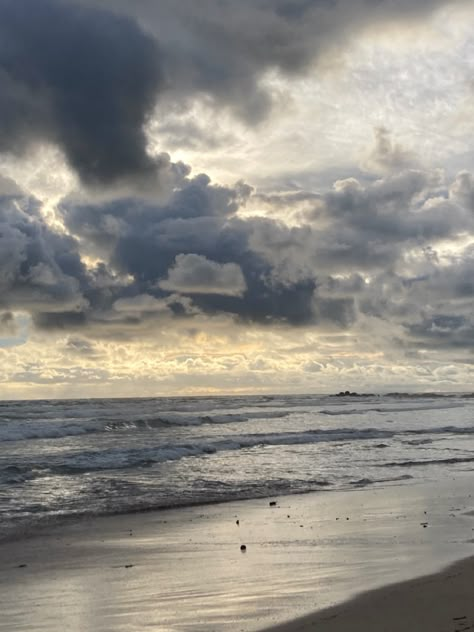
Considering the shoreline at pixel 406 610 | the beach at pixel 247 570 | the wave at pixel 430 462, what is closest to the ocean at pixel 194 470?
the wave at pixel 430 462

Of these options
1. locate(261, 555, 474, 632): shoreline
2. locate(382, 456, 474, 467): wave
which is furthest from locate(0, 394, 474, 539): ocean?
locate(261, 555, 474, 632): shoreline

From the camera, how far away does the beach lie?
7012 millimetres

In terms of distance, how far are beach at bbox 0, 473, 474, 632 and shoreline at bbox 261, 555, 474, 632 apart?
14mm

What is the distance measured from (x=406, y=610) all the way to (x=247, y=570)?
2.62m

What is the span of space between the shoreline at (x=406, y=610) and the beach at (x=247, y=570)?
1cm

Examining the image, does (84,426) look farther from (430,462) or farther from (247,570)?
(247,570)

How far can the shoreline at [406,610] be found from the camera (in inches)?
259

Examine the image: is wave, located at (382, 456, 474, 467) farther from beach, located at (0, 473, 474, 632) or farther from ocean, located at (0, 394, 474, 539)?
beach, located at (0, 473, 474, 632)

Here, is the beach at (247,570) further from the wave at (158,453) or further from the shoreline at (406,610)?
the wave at (158,453)

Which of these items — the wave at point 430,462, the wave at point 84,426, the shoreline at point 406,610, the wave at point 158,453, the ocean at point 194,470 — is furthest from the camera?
the wave at point 84,426

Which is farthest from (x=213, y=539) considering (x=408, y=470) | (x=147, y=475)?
(x=408, y=470)

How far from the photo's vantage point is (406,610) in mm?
7105

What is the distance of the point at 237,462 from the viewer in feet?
78.5

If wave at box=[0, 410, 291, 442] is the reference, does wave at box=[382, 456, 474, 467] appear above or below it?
below
